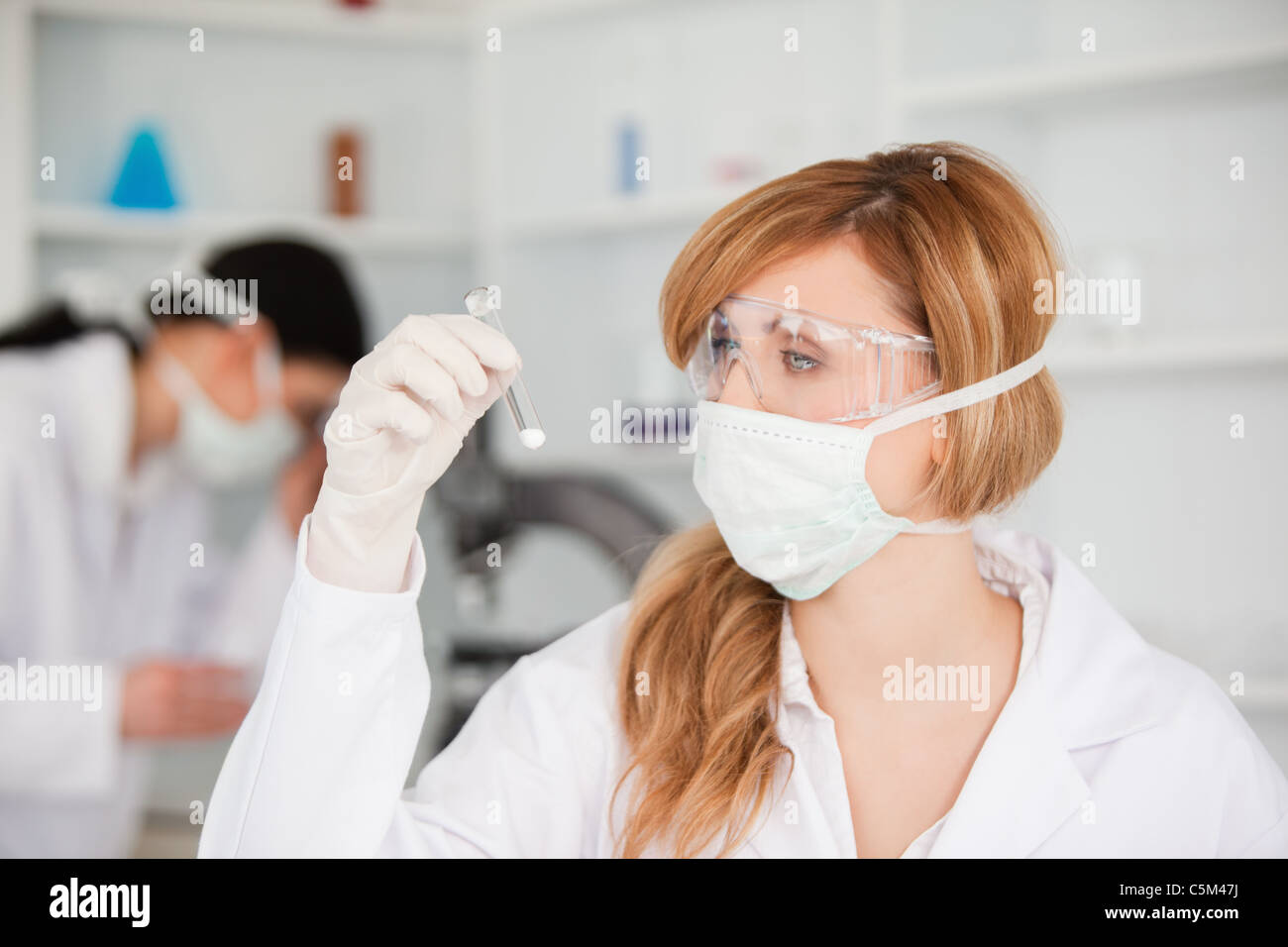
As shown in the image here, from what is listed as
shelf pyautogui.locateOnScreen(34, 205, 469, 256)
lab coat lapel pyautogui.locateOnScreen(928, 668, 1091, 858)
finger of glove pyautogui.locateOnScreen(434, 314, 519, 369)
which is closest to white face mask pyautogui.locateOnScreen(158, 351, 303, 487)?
shelf pyautogui.locateOnScreen(34, 205, 469, 256)

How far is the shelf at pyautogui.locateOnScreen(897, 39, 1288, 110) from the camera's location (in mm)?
1735

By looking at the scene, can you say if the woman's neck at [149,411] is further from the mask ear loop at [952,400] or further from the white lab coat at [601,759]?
the mask ear loop at [952,400]

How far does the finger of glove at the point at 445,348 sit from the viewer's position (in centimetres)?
88

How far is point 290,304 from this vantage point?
2.09m

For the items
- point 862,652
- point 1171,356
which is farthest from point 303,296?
point 1171,356

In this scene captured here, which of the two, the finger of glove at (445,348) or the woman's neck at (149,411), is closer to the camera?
the finger of glove at (445,348)

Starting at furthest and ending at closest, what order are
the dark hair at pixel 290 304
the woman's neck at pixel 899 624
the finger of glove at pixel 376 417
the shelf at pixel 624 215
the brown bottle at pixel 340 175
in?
the brown bottle at pixel 340 175
the shelf at pixel 624 215
the dark hair at pixel 290 304
the woman's neck at pixel 899 624
the finger of glove at pixel 376 417

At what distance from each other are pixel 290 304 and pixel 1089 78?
4.83ft

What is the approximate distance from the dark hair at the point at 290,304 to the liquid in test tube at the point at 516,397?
4.12ft

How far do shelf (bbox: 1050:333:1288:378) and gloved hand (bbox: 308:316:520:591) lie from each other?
3.65 ft

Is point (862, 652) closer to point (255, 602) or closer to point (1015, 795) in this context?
point (1015, 795)

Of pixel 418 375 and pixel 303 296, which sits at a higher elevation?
pixel 303 296

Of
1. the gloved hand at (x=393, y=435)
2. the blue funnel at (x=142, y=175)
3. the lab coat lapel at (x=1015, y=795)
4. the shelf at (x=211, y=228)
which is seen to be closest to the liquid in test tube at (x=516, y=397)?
the gloved hand at (x=393, y=435)

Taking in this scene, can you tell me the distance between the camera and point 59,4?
2457 millimetres
